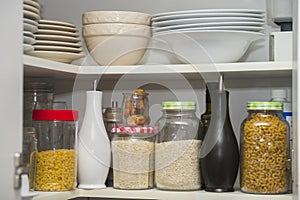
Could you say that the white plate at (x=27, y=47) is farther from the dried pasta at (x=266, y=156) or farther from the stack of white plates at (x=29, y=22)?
the dried pasta at (x=266, y=156)

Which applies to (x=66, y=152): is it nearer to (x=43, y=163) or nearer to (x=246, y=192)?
(x=43, y=163)

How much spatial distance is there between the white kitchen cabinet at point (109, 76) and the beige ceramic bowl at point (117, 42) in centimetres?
4

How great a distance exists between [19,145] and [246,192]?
0.58 meters

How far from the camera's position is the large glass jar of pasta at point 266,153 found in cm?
153

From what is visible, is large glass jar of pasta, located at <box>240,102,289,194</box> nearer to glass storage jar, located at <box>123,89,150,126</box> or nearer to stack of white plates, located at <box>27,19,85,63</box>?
glass storage jar, located at <box>123,89,150,126</box>

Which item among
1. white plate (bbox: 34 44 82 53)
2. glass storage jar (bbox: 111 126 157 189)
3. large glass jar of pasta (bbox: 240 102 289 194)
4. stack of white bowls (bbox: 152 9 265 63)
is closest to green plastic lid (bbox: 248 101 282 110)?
large glass jar of pasta (bbox: 240 102 289 194)

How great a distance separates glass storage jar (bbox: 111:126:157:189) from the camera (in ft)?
5.33

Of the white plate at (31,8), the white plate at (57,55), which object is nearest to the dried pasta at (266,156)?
the white plate at (57,55)

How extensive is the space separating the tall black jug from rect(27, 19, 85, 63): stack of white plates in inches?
14.3

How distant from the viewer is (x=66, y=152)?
1.58 meters

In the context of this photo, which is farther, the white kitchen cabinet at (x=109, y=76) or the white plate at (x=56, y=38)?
Answer: the white plate at (x=56, y=38)

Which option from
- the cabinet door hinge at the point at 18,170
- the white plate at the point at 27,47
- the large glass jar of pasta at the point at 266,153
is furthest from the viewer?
the large glass jar of pasta at the point at 266,153

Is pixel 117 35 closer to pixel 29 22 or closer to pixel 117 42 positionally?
pixel 117 42

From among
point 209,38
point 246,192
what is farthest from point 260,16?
point 246,192
